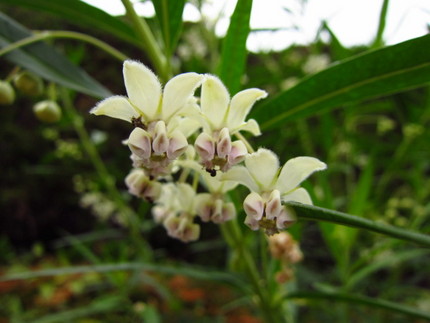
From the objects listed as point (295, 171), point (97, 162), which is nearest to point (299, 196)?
point (295, 171)

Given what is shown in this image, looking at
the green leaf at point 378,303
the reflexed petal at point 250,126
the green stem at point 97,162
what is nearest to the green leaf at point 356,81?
the reflexed petal at point 250,126

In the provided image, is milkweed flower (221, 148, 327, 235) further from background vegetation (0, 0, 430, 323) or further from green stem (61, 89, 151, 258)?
green stem (61, 89, 151, 258)

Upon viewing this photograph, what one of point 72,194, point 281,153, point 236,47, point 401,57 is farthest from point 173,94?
point 72,194

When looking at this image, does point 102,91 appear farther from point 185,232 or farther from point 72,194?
point 72,194

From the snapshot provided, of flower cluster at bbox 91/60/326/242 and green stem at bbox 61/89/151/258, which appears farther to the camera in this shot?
green stem at bbox 61/89/151/258

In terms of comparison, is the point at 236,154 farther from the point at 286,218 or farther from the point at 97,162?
the point at 97,162

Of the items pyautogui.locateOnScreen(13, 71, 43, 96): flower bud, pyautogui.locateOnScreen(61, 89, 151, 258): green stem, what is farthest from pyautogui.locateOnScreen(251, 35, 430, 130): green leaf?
pyautogui.locateOnScreen(61, 89, 151, 258): green stem

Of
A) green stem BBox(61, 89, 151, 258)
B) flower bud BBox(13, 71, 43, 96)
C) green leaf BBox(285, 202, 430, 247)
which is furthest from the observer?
green stem BBox(61, 89, 151, 258)
